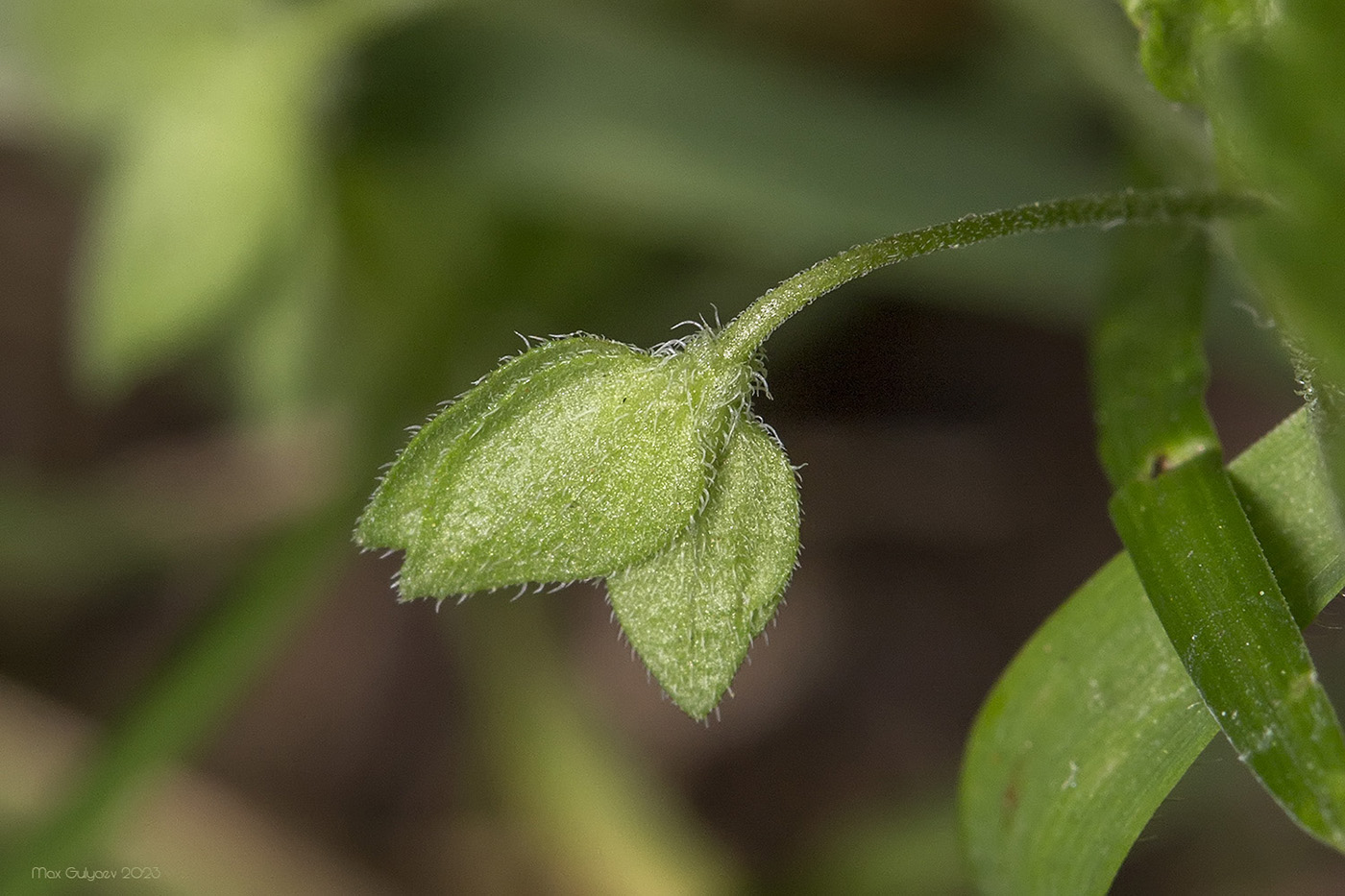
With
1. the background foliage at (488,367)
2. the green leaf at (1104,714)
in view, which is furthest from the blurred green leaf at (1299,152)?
the background foliage at (488,367)

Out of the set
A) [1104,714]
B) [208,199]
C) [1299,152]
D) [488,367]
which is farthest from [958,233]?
[488,367]

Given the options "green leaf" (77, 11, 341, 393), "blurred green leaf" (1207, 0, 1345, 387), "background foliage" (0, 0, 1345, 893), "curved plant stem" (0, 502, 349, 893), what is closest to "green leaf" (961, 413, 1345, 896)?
"blurred green leaf" (1207, 0, 1345, 387)

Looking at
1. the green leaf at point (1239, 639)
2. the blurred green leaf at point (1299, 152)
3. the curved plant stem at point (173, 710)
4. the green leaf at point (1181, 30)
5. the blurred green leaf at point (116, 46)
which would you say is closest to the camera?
the blurred green leaf at point (1299, 152)

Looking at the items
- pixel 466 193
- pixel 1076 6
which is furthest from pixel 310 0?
pixel 1076 6

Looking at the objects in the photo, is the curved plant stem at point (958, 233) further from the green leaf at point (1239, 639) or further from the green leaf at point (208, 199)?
the green leaf at point (208, 199)

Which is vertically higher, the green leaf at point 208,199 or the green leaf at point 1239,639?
the green leaf at point 208,199

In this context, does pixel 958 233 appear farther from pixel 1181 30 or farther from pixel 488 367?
pixel 488 367

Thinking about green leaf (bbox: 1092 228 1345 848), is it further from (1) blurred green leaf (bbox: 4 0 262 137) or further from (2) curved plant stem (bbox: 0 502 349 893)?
(1) blurred green leaf (bbox: 4 0 262 137)
